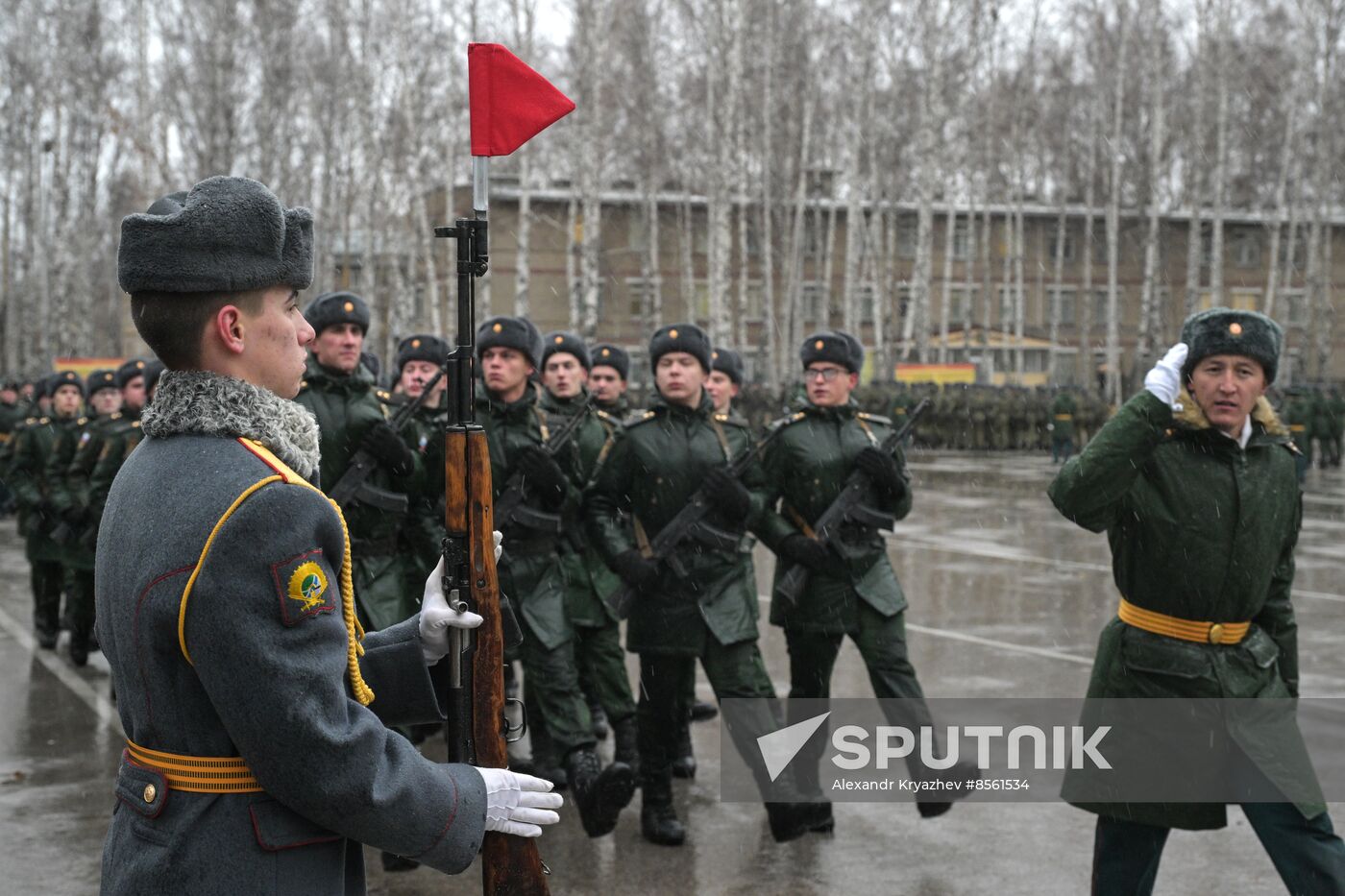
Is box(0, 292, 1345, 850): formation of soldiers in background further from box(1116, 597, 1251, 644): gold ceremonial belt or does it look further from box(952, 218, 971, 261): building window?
box(952, 218, 971, 261): building window

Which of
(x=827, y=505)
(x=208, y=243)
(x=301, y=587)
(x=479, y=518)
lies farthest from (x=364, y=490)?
(x=301, y=587)

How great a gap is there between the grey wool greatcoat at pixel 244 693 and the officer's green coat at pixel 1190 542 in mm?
2646

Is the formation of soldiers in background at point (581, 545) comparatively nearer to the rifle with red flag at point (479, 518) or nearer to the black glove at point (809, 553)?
the black glove at point (809, 553)

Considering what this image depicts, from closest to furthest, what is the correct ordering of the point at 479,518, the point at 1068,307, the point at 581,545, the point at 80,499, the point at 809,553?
the point at 479,518 → the point at 809,553 → the point at 581,545 → the point at 80,499 → the point at 1068,307

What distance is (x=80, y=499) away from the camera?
1071 centimetres

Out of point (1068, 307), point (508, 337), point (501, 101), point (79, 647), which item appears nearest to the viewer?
point (501, 101)

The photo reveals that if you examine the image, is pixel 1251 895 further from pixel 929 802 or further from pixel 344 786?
pixel 344 786

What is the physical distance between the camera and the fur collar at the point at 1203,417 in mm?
4480

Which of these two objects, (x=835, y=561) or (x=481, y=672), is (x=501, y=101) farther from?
(x=835, y=561)

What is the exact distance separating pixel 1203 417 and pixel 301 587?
3.17m

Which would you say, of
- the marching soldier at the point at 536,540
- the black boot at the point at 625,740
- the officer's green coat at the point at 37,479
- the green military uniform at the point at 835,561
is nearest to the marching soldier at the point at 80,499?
the officer's green coat at the point at 37,479

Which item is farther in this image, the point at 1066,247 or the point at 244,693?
the point at 1066,247

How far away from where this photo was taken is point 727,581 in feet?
20.9

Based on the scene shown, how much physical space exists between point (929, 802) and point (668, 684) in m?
1.17
